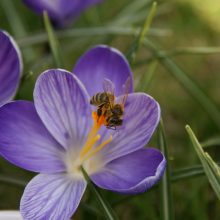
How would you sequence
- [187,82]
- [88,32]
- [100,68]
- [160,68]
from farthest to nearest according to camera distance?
[160,68]
[88,32]
[187,82]
[100,68]

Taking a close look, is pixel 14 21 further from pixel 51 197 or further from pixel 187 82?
pixel 51 197

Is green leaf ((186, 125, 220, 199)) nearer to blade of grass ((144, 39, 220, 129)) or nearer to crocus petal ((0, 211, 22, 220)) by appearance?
crocus petal ((0, 211, 22, 220))

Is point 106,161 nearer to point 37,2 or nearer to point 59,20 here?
point 37,2

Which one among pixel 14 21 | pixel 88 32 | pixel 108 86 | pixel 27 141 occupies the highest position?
pixel 14 21

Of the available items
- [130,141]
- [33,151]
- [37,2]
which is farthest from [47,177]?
Answer: [37,2]

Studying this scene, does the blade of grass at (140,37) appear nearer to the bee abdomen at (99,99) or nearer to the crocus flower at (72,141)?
the crocus flower at (72,141)

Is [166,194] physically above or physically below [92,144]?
below

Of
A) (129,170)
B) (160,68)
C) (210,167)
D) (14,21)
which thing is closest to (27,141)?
(129,170)
